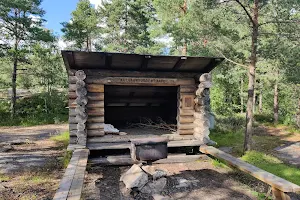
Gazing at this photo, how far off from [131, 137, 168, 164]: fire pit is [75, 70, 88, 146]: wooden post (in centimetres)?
182

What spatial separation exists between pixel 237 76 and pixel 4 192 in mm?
12822

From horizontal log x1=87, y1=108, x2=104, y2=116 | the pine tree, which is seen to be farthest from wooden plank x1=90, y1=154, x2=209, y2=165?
the pine tree

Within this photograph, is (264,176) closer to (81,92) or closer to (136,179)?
(136,179)

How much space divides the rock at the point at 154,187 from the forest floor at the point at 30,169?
1716 mm

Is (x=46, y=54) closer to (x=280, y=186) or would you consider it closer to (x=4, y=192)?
(x=4, y=192)

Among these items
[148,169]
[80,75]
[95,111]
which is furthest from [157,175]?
[80,75]

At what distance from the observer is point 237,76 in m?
14.1

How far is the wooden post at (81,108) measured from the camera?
19.1 ft

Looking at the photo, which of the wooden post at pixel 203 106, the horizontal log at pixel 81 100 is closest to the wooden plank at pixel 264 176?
the wooden post at pixel 203 106

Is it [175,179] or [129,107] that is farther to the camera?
[129,107]

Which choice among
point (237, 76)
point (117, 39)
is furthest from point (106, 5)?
point (237, 76)

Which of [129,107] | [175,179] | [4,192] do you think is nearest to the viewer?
[4,192]

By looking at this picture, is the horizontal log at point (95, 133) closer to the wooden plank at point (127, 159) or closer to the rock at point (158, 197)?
the wooden plank at point (127, 159)

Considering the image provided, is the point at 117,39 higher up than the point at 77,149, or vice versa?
the point at 117,39
